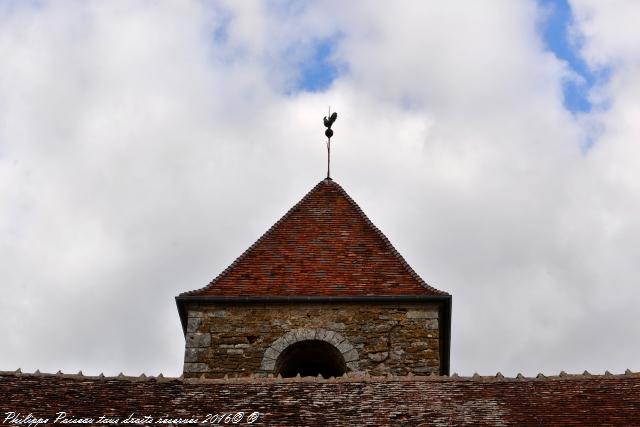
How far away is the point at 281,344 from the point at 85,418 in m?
4.34

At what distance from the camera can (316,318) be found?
15.0 metres

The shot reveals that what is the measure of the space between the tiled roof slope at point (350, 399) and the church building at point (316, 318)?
2660 mm

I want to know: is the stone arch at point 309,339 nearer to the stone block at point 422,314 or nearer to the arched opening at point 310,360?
the arched opening at point 310,360

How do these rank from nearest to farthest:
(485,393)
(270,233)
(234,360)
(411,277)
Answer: (485,393) < (234,360) < (411,277) < (270,233)

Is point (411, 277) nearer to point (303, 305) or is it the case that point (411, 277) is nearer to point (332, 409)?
point (303, 305)

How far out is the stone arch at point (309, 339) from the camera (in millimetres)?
14445

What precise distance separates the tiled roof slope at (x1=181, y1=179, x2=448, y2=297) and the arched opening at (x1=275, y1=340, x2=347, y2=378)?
0.75 m

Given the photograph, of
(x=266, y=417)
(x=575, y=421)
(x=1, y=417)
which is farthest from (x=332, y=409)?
(x=1, y=417)

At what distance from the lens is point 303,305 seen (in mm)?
15109

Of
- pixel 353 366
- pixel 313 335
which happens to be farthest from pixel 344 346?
pixel 313 335

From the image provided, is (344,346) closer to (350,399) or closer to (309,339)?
(309,339)

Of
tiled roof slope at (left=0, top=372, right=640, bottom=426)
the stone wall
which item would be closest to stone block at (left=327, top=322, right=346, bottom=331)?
the stone wall

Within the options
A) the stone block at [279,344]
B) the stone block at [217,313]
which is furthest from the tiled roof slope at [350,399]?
the stone block at [217,313]

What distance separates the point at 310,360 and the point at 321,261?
1.56 meters
